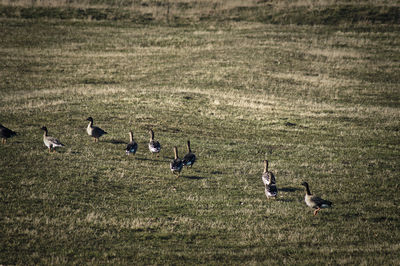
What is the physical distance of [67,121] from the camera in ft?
107

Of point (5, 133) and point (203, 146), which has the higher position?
point (203, 146)

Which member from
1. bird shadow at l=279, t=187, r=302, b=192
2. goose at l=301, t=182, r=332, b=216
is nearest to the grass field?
bird shadow at l=279, t=187, r=302, b=192

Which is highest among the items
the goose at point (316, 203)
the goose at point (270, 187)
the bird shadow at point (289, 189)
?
the bird shadow at point (289, 189)

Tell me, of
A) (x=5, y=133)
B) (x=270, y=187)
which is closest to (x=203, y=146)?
(x=270, y=187)

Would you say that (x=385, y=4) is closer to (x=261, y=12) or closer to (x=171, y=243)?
(x=261, y=12)

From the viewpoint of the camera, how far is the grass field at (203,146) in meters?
14.6

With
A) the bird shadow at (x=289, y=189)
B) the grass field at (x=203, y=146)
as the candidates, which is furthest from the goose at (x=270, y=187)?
the bird shadow at (x=289, y=189)

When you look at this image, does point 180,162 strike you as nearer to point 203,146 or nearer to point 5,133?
point 203,146

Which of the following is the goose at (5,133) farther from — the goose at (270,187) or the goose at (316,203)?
the goose at (316,203)

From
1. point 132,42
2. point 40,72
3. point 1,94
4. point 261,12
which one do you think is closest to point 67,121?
point 1,94

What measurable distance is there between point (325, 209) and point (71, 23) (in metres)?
69.1

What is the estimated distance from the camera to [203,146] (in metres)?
28.0

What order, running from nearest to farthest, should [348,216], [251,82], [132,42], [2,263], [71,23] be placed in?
[2,263]
[348,216]
[251,82]
[132,42]
[71,23]

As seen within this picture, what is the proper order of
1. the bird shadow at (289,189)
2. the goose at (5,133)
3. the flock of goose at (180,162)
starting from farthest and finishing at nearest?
the goose at (5,133)
the bird shadow at (289,189)
the flock of goose at (180,162)
